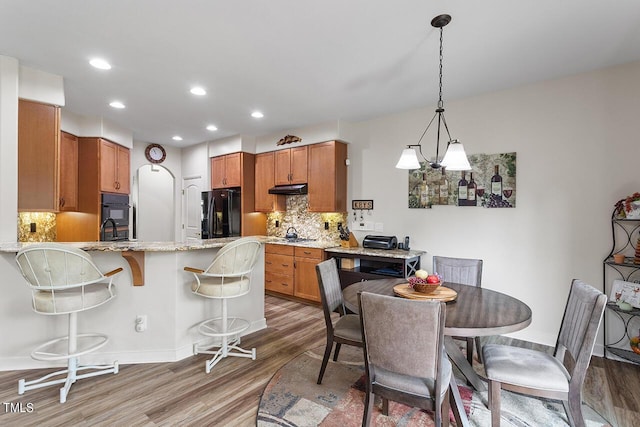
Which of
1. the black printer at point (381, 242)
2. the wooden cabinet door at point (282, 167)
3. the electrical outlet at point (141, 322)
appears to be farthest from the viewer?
the wooden cabinet door at point (282, 167)

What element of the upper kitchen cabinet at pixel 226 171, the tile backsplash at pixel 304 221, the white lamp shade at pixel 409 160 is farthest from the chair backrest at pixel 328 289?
the upper kitchen cabinet at pixel 226 171

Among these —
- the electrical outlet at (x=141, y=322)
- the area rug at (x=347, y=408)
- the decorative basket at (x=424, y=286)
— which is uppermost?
the decorative basket at (x=424, y=286)

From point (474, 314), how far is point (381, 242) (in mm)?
2258

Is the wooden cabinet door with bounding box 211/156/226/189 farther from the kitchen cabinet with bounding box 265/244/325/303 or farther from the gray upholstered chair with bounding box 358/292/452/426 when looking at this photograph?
the gray upholstered chair with bounding box 358/292/452/426

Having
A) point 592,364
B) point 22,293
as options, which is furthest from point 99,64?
point 592,364

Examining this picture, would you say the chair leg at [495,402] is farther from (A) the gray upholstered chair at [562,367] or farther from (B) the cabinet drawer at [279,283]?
(B) the cabinet drawer at [279,283]

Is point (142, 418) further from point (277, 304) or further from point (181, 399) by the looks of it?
point (277, 304)

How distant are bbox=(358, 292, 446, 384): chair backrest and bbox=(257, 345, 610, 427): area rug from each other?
26.8 inches

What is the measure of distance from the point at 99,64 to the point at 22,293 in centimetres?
212

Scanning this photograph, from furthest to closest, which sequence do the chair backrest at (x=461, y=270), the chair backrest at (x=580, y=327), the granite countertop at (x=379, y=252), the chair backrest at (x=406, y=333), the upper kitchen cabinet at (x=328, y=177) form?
the upper kitchen cabinet at (x=328, y=177)
the granite countertop at (x=379, y=252)
the chair backrest at (x=461, y=270)
the chair backrest at (x=580, y=327)
the chair backrest at (x=406, y=333)

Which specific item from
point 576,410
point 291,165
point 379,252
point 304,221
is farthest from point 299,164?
point 576,410

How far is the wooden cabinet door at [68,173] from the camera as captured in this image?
4.16 metres

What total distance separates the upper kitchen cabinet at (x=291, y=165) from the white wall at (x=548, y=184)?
1879mm

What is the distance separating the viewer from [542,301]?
3.30m
